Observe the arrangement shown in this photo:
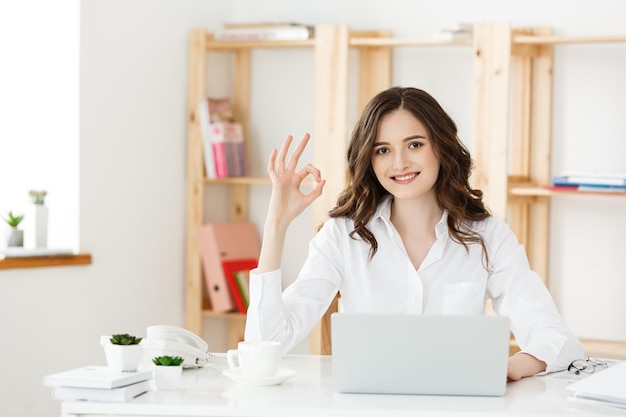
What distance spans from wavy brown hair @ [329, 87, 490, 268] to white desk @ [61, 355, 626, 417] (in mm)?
782

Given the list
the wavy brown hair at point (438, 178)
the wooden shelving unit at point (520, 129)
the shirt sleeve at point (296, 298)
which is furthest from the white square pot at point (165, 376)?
the wooden shelving unit at point (520, 129)

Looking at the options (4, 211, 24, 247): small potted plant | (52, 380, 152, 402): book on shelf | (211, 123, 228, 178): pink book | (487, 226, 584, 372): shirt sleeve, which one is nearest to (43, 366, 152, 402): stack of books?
(52, 380, 152, 402): book on shelf

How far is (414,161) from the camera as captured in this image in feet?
8.53

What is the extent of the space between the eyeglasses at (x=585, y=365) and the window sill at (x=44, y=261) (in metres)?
2.04

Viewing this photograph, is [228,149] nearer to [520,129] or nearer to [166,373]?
[520,129]

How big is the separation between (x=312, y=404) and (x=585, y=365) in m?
0.74

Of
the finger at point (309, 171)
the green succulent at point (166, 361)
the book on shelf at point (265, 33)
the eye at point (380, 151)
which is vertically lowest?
the green succulent at point (166, 361)

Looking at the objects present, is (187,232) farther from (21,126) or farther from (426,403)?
(426,403)

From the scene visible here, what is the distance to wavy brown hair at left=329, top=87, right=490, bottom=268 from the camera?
263 cm

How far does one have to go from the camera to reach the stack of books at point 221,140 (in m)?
4.32

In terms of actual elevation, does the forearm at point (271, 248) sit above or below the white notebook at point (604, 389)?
above

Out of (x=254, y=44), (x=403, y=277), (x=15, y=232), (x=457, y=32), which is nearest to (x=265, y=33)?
(x=254, y=44)

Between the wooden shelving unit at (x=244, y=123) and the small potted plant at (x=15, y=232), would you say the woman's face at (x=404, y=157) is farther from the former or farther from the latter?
the small potted plant at (x=15, y=232)

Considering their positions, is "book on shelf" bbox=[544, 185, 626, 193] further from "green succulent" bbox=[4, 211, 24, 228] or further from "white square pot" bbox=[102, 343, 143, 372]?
"white square pot" bbox=[102, 343, 143, 372]
